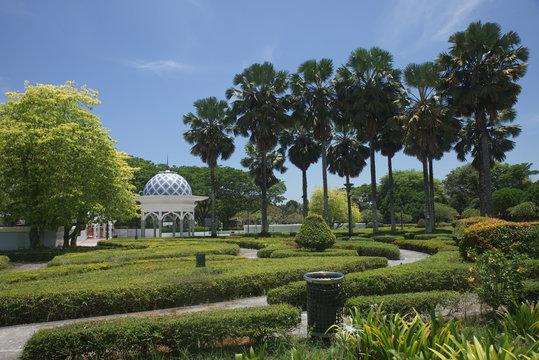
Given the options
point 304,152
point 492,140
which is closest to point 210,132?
point 304,152

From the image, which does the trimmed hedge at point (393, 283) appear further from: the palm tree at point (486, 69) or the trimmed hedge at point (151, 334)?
the palm tree at point (486, 69)

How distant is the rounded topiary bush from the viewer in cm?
1527

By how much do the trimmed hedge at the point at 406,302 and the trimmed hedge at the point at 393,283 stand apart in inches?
49.9

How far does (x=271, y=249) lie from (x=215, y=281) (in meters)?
7.87

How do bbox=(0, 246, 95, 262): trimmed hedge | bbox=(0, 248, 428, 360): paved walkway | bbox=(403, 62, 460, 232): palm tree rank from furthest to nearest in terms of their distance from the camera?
bbox=(403, 62, 460, 232): palm tree → bbox=(0, 246, 95, 262): trimmed hedge → bbox=(0, 248, 428, 360): paved walkway

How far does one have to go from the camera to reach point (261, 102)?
2856 cm

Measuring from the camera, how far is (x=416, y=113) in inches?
931

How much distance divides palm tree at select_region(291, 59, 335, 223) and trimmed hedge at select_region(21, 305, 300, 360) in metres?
21.9

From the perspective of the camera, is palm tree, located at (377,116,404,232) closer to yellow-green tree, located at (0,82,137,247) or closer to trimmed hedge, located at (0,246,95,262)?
yellow-green tree, located at (0,82,137,247)

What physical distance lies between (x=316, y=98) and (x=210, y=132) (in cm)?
1189

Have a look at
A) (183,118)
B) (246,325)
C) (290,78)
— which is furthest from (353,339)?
(183,118)

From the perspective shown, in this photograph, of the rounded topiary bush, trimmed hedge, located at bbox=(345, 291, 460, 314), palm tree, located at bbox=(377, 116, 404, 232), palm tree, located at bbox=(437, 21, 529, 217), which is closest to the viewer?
trimmed hedge, located at bbox=(345, 291, 460, 314)

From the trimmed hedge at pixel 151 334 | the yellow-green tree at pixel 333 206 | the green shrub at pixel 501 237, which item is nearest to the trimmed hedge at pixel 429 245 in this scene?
the green shrub at pixel 501 237

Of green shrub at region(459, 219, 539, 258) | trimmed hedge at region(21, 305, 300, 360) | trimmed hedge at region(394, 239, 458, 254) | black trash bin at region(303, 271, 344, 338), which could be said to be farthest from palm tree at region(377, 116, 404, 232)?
trimmed hedge at region(21, 305, 300, 360)
